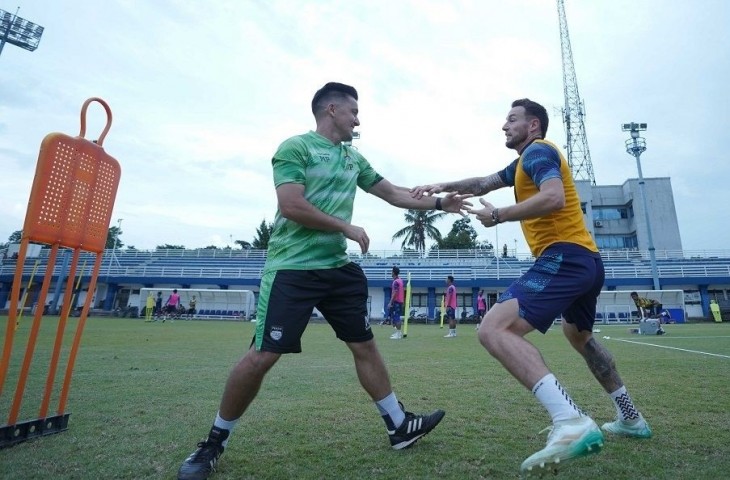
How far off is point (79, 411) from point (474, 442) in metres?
2.93

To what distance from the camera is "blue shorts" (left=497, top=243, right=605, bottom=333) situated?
2436 mm

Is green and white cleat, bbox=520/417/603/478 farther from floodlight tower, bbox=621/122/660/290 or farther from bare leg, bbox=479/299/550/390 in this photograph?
floodlight tower, bbox=621/122/660/290

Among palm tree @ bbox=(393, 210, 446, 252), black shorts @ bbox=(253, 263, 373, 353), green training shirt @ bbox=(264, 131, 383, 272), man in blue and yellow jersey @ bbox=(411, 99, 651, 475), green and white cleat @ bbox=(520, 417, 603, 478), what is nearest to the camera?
green and white cleat @ bbox=(520, 417, 603, 478)

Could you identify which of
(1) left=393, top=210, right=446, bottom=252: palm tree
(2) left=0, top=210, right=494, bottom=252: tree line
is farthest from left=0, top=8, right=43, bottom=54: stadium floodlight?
(1) left=393, top=210, right=446, bottom=252: palm tree

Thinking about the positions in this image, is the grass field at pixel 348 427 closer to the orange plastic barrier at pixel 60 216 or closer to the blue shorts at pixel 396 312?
the orange plastic barrier at pixel 60 216

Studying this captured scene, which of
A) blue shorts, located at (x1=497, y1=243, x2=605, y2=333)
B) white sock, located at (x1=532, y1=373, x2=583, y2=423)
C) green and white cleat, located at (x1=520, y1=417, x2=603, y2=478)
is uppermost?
blue shorts, located at (x1=497, y1=243, x2=605, y2=333)

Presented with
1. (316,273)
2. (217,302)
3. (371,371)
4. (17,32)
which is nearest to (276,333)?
(316,273)

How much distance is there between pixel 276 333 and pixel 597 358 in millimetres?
2175

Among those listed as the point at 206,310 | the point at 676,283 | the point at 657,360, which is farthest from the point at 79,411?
the point at 676,283

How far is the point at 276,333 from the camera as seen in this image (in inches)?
99.3

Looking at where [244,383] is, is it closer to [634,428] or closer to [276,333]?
[276,333]

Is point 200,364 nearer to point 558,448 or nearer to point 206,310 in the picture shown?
point 558,448

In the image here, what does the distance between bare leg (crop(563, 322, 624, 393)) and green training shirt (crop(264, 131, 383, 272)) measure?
162 centimetres

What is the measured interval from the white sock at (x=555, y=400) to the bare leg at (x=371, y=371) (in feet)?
3.18
